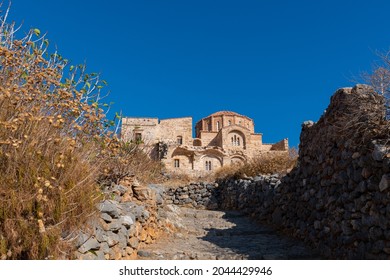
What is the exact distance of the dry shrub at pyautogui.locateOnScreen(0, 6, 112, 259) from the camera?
3.40m

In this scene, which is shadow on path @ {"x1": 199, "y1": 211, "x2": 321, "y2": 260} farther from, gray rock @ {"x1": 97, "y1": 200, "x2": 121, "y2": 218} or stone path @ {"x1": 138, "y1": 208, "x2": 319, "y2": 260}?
gray rock @ {"x1": 97, "y1": 200, "x2": 121, "y2": 218}

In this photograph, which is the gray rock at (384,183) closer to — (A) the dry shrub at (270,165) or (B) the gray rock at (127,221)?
(B) the gray rock at (127,221)

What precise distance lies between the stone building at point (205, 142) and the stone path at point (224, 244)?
22.9m

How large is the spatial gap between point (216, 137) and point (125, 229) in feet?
114

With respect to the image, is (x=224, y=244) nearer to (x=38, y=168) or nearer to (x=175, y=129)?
(x=38, y=168)

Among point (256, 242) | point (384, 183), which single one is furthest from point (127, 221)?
point (384, 183)

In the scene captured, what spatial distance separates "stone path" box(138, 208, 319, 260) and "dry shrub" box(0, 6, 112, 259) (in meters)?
2.13

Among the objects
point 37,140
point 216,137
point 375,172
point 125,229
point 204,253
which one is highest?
point 216,137

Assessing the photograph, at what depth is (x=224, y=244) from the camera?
6723 mm

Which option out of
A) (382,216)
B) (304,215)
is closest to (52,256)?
(382,216)

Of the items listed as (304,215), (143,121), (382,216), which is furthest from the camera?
(143,121)

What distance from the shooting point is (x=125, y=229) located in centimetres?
525
